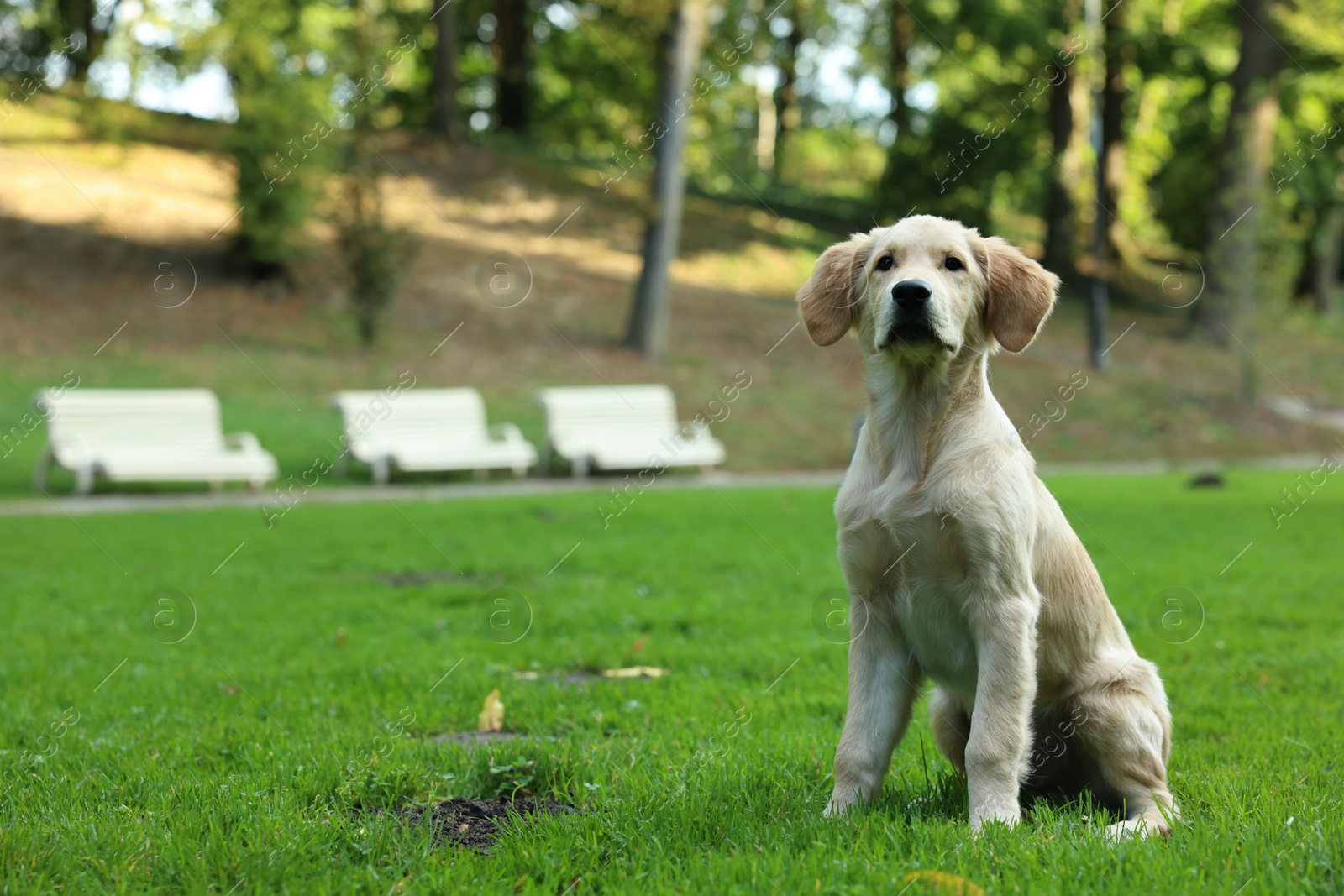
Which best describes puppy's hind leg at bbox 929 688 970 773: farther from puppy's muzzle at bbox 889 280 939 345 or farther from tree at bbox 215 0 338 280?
tree at bbox 215 0 338 280

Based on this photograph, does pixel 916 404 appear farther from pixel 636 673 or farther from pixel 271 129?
pixel 271 129

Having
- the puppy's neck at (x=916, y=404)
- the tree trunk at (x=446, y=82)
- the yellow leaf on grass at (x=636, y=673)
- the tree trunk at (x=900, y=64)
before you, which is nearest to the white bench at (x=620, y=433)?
the yellow leaf on grass at (x=636, y=673)

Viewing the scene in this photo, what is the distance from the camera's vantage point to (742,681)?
548 cm

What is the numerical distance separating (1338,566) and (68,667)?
8.98m

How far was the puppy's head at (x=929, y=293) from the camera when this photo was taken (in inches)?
134

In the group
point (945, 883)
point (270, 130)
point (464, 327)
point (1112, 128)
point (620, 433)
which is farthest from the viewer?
point (1112, 128)

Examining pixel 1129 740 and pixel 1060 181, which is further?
pixel 1060 181

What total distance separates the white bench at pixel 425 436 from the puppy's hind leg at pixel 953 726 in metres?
11.8

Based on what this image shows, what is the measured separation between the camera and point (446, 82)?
30.5m

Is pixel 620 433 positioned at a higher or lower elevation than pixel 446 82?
lower

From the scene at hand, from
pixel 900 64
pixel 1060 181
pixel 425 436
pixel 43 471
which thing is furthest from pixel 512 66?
pixel 43 471

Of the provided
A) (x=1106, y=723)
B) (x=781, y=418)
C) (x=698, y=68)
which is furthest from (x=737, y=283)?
(x=1106, y=723)

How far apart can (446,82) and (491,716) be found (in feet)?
93.5

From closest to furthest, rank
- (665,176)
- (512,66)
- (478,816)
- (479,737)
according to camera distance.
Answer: (478,816)
(479,737)
(665,176)
(512,66)
